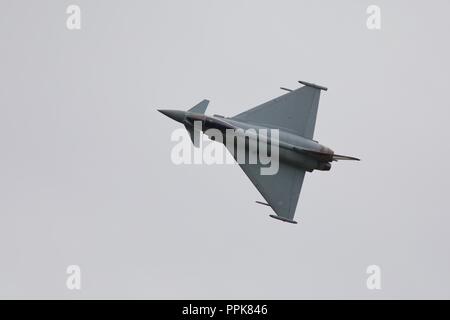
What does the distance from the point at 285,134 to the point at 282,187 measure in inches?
128

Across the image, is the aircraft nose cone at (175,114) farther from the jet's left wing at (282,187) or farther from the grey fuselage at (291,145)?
the jet's left wing at (282,187)

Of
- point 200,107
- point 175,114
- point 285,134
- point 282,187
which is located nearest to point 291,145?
point 285,134

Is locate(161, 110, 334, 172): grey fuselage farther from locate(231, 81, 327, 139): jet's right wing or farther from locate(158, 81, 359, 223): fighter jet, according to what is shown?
locate(231, 81, 327, 139): jet's right wing

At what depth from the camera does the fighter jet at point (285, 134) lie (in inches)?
1612

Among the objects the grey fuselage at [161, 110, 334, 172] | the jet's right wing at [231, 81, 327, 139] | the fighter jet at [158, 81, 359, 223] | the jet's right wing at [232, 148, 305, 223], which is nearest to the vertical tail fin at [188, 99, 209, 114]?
the fighter jet at [158, 81, 359, 223]

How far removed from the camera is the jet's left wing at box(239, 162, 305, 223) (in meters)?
41.5

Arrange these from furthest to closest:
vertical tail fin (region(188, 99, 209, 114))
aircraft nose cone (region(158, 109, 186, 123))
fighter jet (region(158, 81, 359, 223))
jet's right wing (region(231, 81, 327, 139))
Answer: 1. jet's right wing (region(231, 81, 327, 139))
2. aircraft nose cone (region(158, 109, 186, 123))
3. vertical tail fin (region(188, 99, 209, 114))
4. fighter jet (region(158, 81, 359, 223))

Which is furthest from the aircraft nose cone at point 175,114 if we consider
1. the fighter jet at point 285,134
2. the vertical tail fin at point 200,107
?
the vertical tail fin at point 200,107

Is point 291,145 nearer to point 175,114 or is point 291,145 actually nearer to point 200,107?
point 200,107

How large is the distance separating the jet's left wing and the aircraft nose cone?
4618 mm

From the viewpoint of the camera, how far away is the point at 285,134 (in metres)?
41.3

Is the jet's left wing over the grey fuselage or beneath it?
beneath
